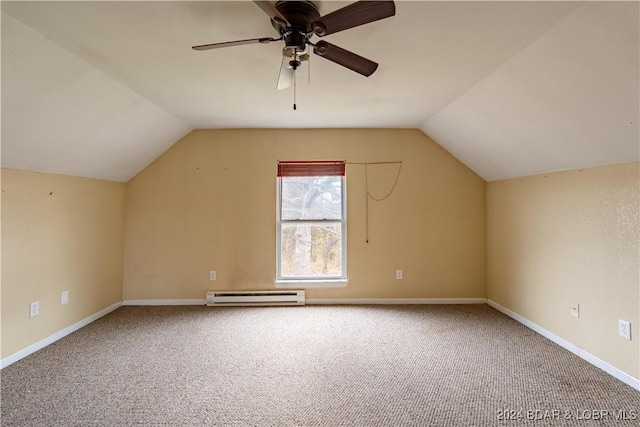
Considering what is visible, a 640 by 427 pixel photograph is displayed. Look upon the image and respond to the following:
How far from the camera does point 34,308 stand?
2449mm

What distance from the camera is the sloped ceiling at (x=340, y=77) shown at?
1.51 m

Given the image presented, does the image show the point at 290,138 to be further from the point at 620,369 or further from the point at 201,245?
the point at 620,369

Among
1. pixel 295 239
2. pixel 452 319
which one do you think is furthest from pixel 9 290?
pixel 452 319

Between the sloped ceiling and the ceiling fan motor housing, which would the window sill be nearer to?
the sloped ceiling

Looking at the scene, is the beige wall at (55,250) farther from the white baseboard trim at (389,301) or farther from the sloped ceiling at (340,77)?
the white baseboard trim at (389,301)

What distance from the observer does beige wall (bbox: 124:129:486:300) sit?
141 inches

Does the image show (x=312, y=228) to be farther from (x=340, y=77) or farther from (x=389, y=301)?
(x=340, y=77)

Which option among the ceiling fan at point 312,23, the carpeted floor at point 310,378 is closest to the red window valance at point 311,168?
the carpeted floor at point 310,378

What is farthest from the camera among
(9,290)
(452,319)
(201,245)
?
(201,245)

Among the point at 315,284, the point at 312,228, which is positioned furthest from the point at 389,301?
the point at 312,228

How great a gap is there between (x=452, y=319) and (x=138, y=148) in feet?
12.7

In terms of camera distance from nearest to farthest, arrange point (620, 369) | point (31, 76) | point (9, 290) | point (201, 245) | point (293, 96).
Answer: point (31, 76) < point (620, 369) < point (9, 290) < point (293, 96) < point (201, 245)

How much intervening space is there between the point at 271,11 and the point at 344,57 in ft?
1.60

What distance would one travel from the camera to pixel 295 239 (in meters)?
3.70
